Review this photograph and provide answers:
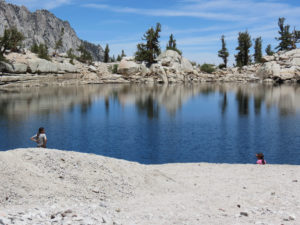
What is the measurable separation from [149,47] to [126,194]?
125888mm

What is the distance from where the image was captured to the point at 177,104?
214 ft

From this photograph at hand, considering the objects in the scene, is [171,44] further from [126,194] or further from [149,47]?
[126,194]

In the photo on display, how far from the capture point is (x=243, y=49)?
153375 millimetres

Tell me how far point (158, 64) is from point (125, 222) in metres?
127

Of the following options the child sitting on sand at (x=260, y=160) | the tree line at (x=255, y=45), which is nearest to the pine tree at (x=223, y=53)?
the tree line at (x=255, y=45)

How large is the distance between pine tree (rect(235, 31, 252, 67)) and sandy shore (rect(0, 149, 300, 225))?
138 m

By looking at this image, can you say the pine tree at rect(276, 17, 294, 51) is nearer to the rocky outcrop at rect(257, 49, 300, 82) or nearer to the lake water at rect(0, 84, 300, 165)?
the rocky outcrop at rect(257, 49, 300, 82)

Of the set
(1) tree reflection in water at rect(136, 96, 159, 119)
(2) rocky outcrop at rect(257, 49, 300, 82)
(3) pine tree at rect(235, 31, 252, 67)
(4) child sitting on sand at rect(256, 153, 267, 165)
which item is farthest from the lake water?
(3) pine tree at rect(235, 31, 252, 67)

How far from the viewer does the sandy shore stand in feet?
39.7

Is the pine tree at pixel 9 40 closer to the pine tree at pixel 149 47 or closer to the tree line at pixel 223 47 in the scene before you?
the tree line at pixel 223 47

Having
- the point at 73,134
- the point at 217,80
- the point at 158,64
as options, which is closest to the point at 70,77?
the point at 158,64

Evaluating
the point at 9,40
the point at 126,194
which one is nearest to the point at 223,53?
the point at 9,40

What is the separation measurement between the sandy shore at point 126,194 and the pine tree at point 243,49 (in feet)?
454

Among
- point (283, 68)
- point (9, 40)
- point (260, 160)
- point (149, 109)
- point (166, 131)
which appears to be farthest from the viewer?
point (283, 68)
